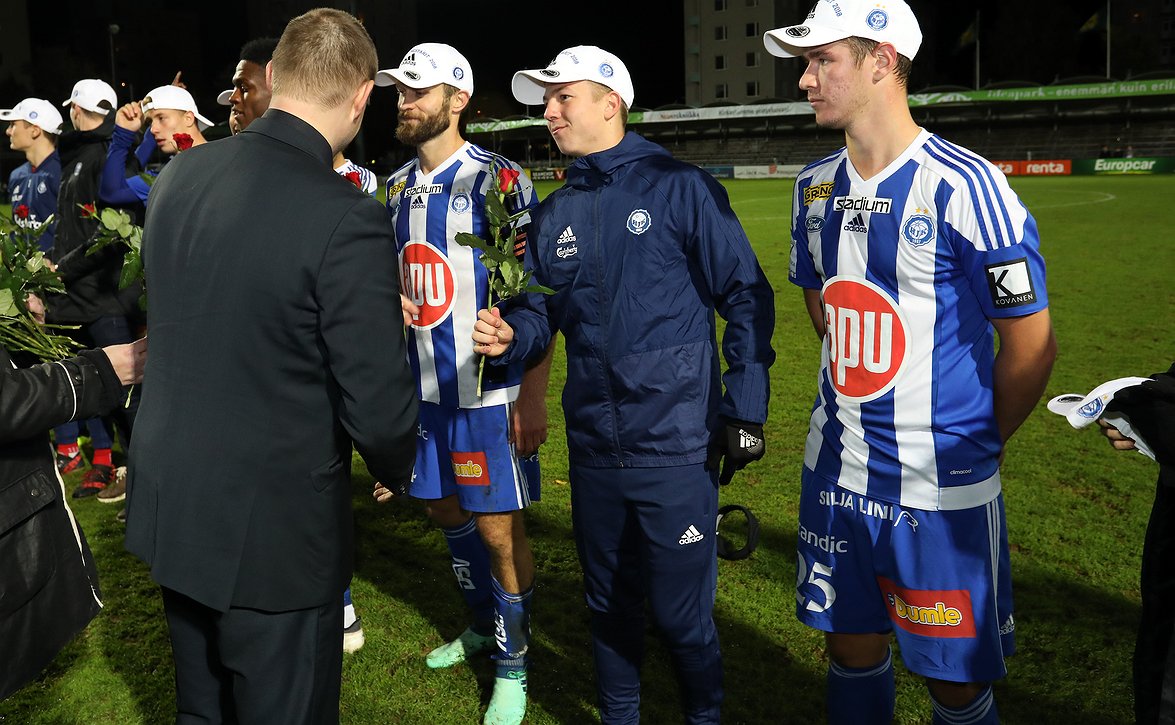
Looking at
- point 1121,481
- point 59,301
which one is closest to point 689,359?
point 1121,481

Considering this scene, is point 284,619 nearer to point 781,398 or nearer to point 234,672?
point 234,672

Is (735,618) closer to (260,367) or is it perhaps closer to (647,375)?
(647,375)

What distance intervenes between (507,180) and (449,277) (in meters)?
0.60

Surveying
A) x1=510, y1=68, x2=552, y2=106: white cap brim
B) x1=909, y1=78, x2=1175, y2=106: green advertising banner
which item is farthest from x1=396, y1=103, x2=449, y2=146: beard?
x1=909, y1=78, x2=1175, y2=106: green advertising banner

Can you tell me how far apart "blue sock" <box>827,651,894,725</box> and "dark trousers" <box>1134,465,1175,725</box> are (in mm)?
910

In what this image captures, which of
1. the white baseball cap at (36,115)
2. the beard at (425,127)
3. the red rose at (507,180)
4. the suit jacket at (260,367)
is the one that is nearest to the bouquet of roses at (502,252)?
the red rose at (507,180)

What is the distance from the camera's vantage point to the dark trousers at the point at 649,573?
318 cm

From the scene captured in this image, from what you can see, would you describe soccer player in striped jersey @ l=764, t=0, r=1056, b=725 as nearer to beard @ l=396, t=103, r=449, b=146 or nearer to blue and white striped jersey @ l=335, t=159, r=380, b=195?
beard @ l=396, t=103, r=449, b=146

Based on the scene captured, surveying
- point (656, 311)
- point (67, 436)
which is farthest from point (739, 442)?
point (67, 436)

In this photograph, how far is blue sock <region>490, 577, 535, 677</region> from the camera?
390 cm

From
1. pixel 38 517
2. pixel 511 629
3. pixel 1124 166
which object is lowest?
pixel 511 629

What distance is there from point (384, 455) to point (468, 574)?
2115mm

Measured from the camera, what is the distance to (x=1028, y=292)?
256 cm

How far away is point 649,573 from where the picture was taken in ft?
10.6
